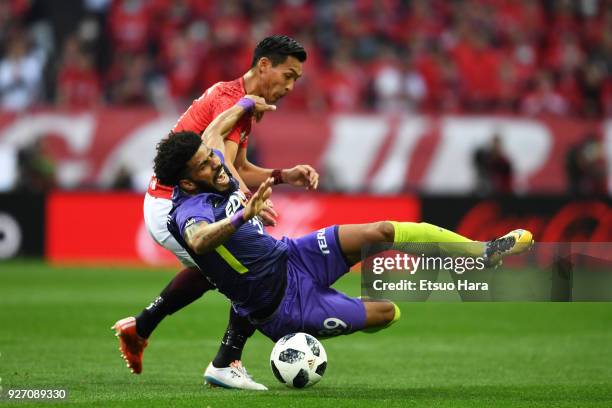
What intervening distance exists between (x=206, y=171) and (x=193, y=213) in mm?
322

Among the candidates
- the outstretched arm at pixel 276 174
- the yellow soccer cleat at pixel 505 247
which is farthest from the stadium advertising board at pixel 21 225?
the yellow soccer cleat at pixel 505 247

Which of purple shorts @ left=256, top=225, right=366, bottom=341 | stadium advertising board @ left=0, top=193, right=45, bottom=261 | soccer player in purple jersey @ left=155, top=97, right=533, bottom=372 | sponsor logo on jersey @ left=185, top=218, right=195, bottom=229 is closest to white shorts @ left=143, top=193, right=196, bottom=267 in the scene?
soccer player in purple jersey @ left=155, top=97, right=533, bottom=372

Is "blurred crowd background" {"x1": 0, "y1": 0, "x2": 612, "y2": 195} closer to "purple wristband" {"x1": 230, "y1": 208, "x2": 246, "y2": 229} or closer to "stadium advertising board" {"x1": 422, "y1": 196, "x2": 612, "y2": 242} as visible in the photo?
"stadium advertising board" {"x1": 422, "y1": 196, "x2": 612, "y2": 242}

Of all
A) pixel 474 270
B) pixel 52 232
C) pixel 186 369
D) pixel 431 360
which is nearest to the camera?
pixel 474 270

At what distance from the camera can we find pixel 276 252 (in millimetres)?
7195

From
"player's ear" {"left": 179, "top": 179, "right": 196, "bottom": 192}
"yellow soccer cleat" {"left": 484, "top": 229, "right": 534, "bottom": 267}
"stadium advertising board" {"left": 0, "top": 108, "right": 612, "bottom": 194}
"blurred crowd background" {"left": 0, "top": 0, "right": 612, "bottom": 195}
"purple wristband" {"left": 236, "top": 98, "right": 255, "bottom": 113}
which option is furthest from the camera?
"blurred crowd background" {"left": 0, "top": 0, "right": 612, "bottom": 195}

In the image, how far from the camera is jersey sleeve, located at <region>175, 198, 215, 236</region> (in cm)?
673

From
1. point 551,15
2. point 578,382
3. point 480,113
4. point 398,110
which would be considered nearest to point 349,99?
point 398,110

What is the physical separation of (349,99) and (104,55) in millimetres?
4361

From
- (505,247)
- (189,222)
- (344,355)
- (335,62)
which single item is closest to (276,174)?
(189,222)

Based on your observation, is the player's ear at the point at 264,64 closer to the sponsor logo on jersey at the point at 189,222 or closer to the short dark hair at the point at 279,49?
the short dark hair at the point at 279,49

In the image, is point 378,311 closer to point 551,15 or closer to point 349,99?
point 349,99

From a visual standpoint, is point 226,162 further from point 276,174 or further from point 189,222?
point 189,222

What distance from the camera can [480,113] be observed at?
63.3 feet
